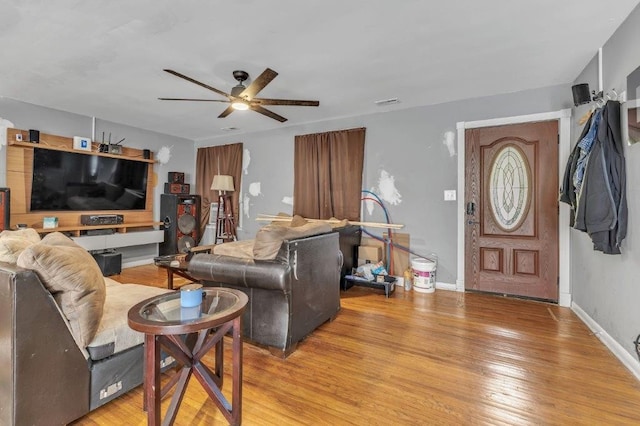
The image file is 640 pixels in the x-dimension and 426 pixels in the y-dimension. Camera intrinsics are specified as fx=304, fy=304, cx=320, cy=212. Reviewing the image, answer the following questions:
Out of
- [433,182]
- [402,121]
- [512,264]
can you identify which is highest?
[402,121]

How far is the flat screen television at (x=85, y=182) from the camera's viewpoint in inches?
158

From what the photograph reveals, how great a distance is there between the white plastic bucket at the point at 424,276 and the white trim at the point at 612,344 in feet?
4.40

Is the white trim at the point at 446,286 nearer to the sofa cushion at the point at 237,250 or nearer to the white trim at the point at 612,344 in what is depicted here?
the white trim at the point at 612,344

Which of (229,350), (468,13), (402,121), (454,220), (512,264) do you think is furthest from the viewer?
(402,121)

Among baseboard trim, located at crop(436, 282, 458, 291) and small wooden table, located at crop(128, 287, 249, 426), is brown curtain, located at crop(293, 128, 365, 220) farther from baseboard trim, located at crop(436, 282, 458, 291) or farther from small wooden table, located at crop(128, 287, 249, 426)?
small wooden table, located at crop(128, 287, 249, 426)

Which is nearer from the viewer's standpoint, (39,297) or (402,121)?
(39,297)

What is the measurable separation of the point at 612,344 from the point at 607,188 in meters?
1.11

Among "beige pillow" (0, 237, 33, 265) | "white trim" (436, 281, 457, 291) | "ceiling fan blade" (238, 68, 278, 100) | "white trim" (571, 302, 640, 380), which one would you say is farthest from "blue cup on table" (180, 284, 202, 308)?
"white trim" (436, 281, 457, 291)

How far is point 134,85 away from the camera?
3271mm

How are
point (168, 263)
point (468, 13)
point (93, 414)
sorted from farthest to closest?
point (168, 263) → point (468, 13) → point (93, 414)

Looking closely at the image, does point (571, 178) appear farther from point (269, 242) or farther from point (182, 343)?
point (182, 343)

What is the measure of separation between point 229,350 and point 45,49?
113 inches

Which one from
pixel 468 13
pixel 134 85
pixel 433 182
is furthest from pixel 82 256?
pixel 433 182

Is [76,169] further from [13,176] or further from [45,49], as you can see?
[45,49]
